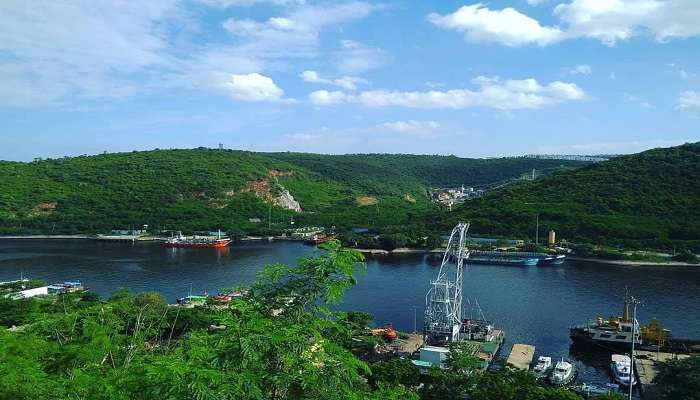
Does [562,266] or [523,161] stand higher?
[523,161]

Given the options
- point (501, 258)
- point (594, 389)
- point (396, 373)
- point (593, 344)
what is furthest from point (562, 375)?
point (501, 258)

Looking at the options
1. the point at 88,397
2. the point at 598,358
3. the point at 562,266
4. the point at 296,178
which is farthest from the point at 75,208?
the point at 88,397

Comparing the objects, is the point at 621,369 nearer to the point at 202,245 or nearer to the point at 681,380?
the point at 681,380

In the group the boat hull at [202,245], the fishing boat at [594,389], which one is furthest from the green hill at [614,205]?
the fishing boat at [594,389]

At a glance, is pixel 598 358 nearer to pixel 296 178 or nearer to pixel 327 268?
pixel 327 268

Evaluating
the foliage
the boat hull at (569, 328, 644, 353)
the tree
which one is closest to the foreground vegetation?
the tree

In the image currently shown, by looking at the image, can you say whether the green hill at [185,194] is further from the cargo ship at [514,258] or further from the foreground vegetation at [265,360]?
the foreground vegetation at [265,360]

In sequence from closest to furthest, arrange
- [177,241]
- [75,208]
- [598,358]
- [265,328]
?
1. [265,328]
2. [598,358]
3. [177,241]
4. [75,208]

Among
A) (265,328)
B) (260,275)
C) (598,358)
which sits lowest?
(598,358)
